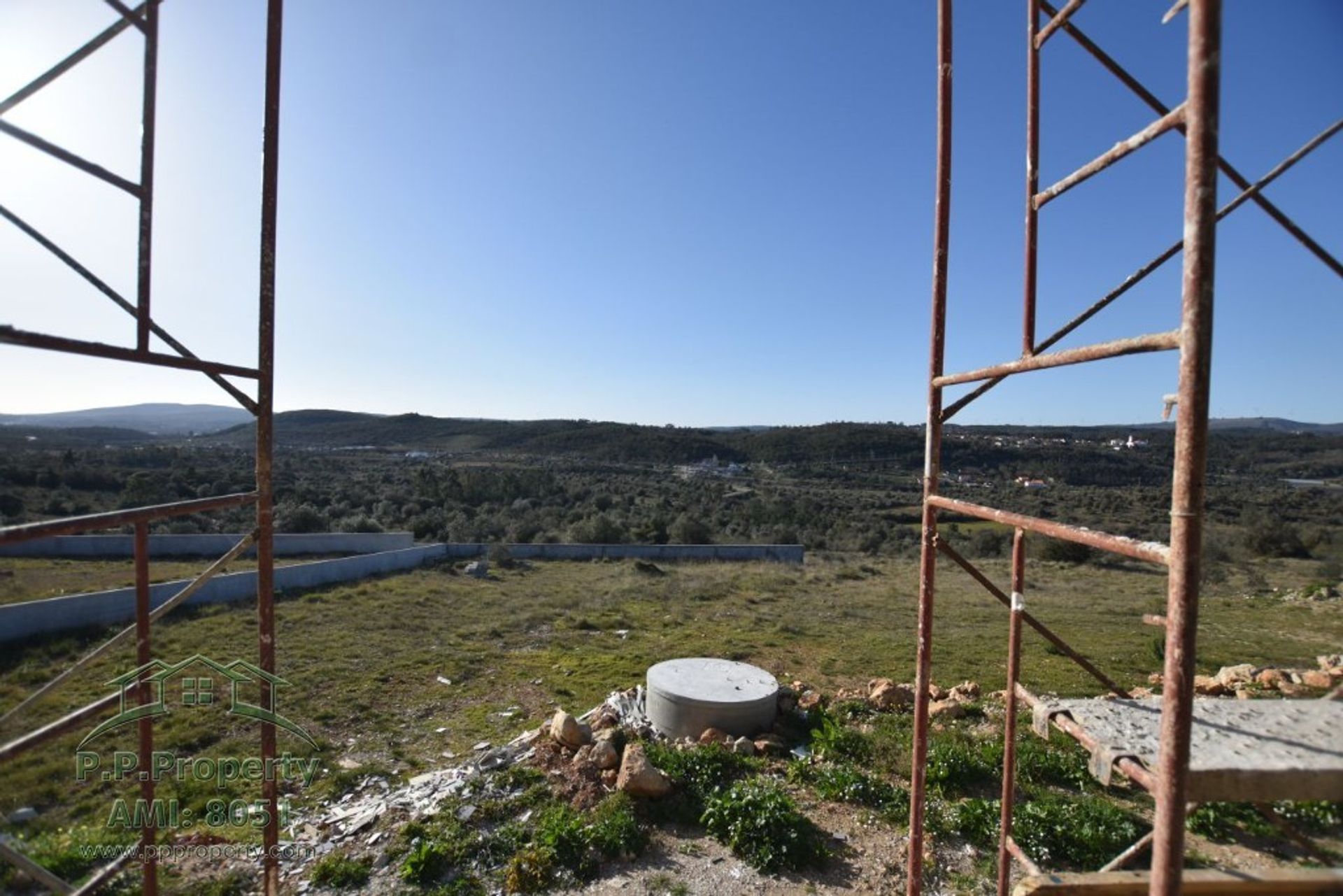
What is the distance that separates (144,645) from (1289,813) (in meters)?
7.56

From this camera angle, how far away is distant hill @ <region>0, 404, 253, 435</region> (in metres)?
133

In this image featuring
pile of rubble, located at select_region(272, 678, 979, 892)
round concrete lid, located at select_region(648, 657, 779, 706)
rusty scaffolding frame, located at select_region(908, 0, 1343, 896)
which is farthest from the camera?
round concrete lid, located at select_region(648, 657, 779, 706)

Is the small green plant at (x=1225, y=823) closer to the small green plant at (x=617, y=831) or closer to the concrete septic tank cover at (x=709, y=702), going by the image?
the concrete septic tank cover at (x=709, y=702)

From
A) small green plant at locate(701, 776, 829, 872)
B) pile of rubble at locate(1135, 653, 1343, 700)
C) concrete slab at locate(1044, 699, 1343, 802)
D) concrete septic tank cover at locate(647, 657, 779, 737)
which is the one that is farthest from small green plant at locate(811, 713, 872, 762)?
pile of rubble at locate(1135, 653, 1343, 700)

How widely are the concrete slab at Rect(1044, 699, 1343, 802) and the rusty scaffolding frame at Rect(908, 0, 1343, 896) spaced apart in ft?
0.48

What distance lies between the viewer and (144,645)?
9.39 ft

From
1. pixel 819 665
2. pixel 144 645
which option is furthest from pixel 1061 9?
pixel 819 665

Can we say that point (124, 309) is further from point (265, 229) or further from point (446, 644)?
point (446, 644)

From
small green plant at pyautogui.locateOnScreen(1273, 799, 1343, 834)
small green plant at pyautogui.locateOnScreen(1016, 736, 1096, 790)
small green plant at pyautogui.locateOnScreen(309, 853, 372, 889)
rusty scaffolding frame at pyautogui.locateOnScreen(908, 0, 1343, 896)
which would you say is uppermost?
rusty scaffolding frame at pyautogui.locateOnScreen(908, 0, 1343, 896)

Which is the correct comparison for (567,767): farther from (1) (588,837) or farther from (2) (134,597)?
(2) (134,597)

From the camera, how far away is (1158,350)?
183 centimetres

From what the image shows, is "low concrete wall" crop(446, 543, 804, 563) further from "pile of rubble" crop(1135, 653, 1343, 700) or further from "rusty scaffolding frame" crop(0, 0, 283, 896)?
"rusty scaffolding frame" crop(0, 0, 283, 896)

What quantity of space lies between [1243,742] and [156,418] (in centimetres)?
20348

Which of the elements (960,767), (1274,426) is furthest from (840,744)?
(1274,426)
